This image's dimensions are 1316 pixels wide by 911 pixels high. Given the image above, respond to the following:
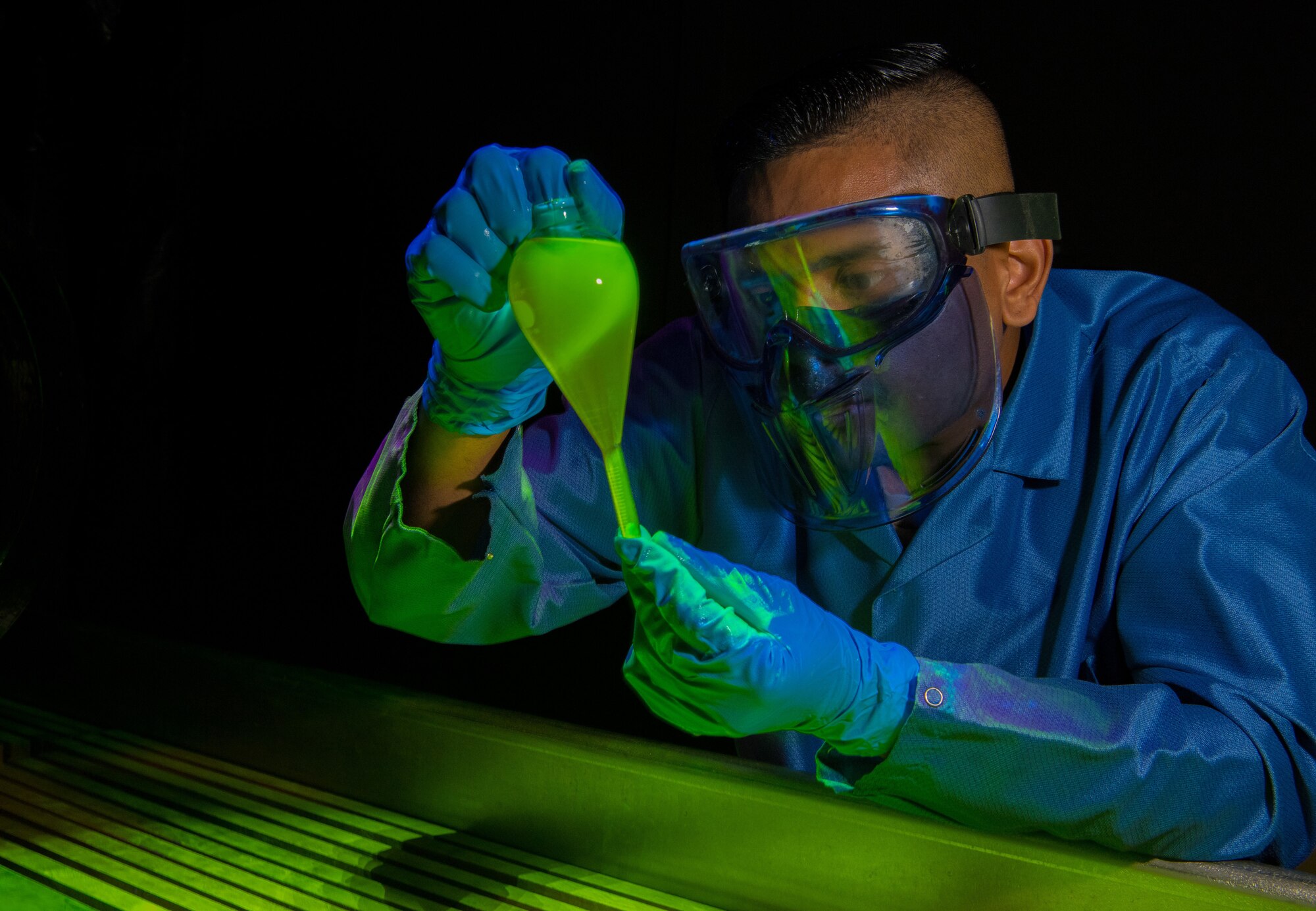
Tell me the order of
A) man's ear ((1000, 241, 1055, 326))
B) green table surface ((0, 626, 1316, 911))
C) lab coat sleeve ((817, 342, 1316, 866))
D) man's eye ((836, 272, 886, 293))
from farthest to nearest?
man's ear ((1000, 241, 1055, 326)), man's eye ((836, 272, 886, 293)), lab coat sleeve ((817, 342, 1316, 866)), green table surface ((0, 626, 1316, 911))

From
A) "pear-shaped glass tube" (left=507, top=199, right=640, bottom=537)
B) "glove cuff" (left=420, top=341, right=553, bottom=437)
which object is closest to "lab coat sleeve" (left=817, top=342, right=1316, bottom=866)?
"pear-shaped glass tube" (left=507, top=199, right=640, bottom=537)

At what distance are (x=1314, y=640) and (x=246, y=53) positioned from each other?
2596 millimetres

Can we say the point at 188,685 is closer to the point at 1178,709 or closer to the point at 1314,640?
the point at 1178,709

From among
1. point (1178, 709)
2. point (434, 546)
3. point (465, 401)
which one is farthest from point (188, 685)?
point (1178, 709)

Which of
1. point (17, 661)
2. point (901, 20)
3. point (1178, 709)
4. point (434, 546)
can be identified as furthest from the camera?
point (901, 20)

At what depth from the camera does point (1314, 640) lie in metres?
1.10

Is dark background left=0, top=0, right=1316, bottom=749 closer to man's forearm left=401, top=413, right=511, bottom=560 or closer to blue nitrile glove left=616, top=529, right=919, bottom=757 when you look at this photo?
man's forearm left=401, top=413, right=511, bottom=560

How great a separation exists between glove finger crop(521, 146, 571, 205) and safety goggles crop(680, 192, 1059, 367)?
0.21m

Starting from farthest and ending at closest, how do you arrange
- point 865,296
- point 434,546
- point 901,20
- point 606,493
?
1. point 901,20
2. point 606,493
3. point 434,546
4. point 865,296

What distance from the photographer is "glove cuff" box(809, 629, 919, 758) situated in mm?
980

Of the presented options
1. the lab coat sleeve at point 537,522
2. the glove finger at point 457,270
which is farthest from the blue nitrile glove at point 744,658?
the lab coat sleeve at point 537,522

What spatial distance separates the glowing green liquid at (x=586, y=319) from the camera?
94 cm

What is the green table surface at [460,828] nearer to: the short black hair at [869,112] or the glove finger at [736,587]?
the glove finger at [736,587]

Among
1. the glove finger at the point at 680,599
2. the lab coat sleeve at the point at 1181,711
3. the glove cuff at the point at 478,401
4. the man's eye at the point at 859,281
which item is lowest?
the lab coat sleeve at the point at 1181,711
